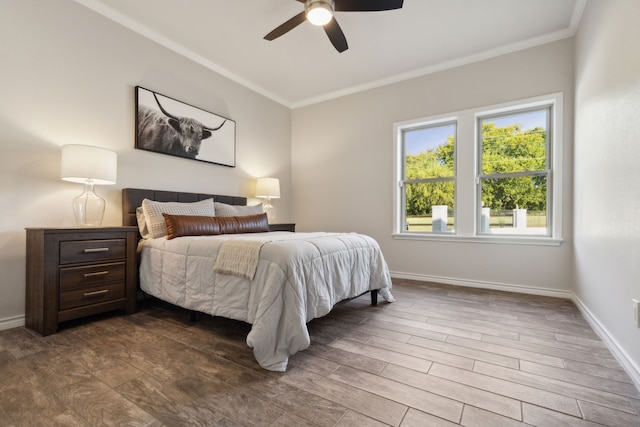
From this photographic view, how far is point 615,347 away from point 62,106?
431 centimetres

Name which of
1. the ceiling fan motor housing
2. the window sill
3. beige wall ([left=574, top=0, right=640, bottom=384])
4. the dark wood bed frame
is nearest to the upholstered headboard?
the dark wood bed frame

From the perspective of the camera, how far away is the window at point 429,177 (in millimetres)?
3746

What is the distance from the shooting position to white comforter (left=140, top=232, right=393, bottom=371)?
1.65 m

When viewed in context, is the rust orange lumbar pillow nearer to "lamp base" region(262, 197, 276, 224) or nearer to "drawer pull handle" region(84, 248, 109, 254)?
"drawer pull handle" region(84, 248, 109, 254)

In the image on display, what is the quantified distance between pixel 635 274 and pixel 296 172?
13.3 ft

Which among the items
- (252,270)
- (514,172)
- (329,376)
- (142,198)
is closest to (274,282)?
(252,270)

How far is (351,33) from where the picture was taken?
10.0 feet

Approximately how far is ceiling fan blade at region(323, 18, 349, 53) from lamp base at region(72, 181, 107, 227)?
235 cm

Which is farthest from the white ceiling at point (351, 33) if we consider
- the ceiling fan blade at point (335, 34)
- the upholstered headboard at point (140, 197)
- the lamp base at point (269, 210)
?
the lamp base at point (269, 210)

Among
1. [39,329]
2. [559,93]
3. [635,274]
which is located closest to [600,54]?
[559,93]

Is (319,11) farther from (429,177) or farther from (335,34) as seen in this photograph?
(429,177)

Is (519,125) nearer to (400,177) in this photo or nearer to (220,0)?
(400,177)

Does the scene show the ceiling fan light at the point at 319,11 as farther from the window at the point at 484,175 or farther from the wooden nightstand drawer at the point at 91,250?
the wooden nightstand drawer at the point at 91,250

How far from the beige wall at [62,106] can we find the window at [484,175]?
9.08ft
